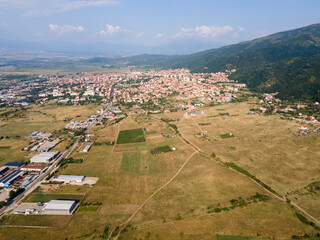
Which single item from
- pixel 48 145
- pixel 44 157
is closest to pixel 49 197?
pixel 44 157

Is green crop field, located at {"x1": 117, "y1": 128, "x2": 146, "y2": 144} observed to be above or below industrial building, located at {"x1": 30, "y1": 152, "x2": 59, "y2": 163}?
below

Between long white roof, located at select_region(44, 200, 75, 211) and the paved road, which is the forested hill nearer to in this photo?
the paved road

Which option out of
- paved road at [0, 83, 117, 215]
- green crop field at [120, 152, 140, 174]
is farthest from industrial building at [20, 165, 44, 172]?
green crop field at [120, 152, 140, 174]

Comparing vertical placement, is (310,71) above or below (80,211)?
above

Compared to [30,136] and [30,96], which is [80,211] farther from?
[30,96]

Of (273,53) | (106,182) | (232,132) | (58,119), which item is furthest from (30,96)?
(273,53)

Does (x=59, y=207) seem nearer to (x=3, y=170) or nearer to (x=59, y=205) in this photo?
(x=59, y=205)
